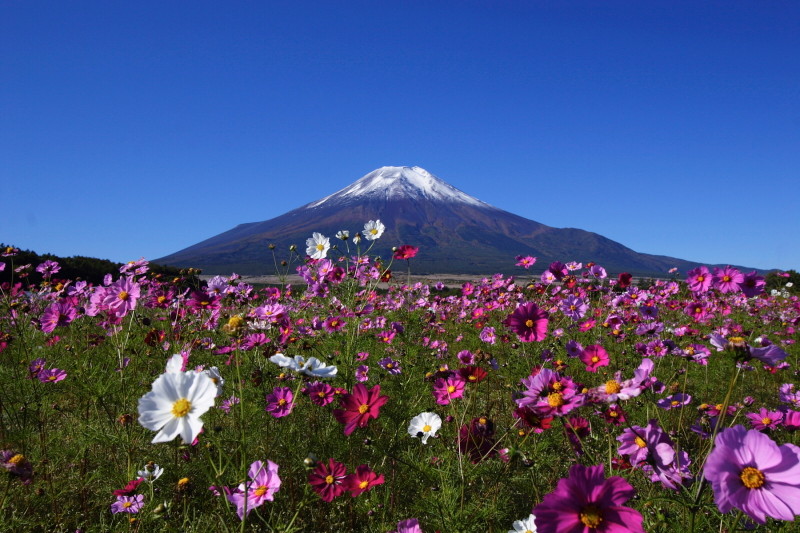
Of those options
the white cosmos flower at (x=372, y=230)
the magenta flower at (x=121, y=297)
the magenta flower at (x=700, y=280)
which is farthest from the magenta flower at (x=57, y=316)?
the magenta flower at (x=700, y=280)

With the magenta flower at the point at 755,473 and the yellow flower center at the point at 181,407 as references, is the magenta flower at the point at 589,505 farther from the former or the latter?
the yellow flower center at the point at 181,407

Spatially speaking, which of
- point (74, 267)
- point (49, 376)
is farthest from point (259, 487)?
point (74, 267)

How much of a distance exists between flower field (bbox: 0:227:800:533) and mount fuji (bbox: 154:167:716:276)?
109682 millimetres

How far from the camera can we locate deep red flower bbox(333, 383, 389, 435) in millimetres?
1558

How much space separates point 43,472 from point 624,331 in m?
3.46

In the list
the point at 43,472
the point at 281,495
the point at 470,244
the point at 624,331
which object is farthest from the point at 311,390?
the point at 470,244

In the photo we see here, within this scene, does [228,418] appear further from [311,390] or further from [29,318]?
[29,318]

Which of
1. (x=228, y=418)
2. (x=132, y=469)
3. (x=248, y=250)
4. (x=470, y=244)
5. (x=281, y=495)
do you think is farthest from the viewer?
(x=470, y=244)

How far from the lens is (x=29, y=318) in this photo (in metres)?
3.23

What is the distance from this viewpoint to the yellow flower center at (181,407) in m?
0.96

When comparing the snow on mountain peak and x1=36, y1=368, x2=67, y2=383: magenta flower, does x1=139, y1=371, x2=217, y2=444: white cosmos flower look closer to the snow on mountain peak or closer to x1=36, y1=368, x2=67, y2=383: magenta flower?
x1=36, y1=368, x2=67, y2=383: magenta flower

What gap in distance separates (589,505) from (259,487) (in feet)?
3.55

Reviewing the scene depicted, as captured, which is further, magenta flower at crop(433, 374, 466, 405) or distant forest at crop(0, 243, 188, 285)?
distant forest at crop(0, 243, 188, 285)

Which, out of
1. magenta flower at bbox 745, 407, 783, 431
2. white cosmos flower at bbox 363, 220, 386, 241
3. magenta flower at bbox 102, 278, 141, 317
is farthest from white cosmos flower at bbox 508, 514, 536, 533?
white cosmos flower at bbox 363, 220, 386, 241
